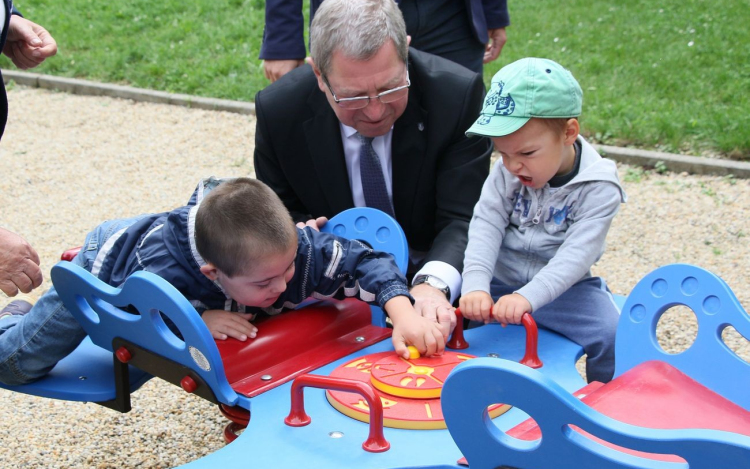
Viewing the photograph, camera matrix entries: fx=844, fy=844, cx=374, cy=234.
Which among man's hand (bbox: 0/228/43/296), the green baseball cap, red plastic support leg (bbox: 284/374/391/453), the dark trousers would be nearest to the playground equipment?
red plastic support leg (bbox: 284/374/391/453)

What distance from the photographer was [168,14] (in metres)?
9.03

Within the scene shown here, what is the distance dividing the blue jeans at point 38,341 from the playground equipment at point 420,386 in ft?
0.22

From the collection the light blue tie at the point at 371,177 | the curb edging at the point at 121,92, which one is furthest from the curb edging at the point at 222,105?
the light blue tie at the point at 371,177

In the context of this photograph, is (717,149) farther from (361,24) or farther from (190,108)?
(190,108)

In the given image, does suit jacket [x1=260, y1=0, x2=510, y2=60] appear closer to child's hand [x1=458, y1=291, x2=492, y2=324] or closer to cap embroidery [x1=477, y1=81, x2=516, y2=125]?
cap embroidery [x1=477, y1=81, x2=516, y2=125]

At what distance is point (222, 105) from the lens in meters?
7.08

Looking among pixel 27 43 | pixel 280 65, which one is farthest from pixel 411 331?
pixel 280 65

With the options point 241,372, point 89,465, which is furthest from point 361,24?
point 89,465

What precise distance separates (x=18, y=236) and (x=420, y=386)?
4.02ft

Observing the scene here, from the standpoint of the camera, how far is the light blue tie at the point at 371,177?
291 centimetres

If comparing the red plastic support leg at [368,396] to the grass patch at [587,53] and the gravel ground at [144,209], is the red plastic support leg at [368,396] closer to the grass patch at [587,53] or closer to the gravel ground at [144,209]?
the gravel ground at [144,209]

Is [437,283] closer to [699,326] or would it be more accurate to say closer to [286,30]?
[699,326]

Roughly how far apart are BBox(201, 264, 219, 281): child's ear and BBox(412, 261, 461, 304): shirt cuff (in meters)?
0.66

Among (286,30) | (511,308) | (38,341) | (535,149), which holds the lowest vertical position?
(38,341)
